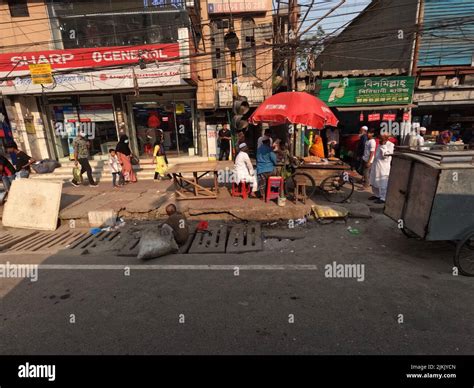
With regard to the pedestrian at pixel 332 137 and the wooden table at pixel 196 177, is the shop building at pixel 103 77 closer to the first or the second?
the wooden table at pixel 196 177

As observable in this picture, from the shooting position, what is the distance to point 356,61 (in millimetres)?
13625

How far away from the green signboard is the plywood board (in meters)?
10.1

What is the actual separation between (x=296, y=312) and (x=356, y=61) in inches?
560

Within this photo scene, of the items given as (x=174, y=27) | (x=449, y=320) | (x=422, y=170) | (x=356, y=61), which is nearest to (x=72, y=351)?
(x=449, y=320)

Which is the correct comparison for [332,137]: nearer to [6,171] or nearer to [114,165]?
[114,165]

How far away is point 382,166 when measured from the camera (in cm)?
704

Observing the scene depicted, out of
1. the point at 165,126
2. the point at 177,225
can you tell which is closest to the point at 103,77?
the point at 165,126

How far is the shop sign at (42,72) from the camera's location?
10391 mm

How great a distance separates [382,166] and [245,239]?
424 cm

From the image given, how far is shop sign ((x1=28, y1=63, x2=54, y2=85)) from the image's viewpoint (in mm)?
10391

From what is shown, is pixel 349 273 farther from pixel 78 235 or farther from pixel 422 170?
pixel 78 235

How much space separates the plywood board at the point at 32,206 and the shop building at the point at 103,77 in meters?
5.56

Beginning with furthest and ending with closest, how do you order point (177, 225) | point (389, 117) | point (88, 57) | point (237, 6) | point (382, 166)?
point (237, 6) → point (389, 117) → point (88, 57) → point (382, 166) → point (177, 225)
